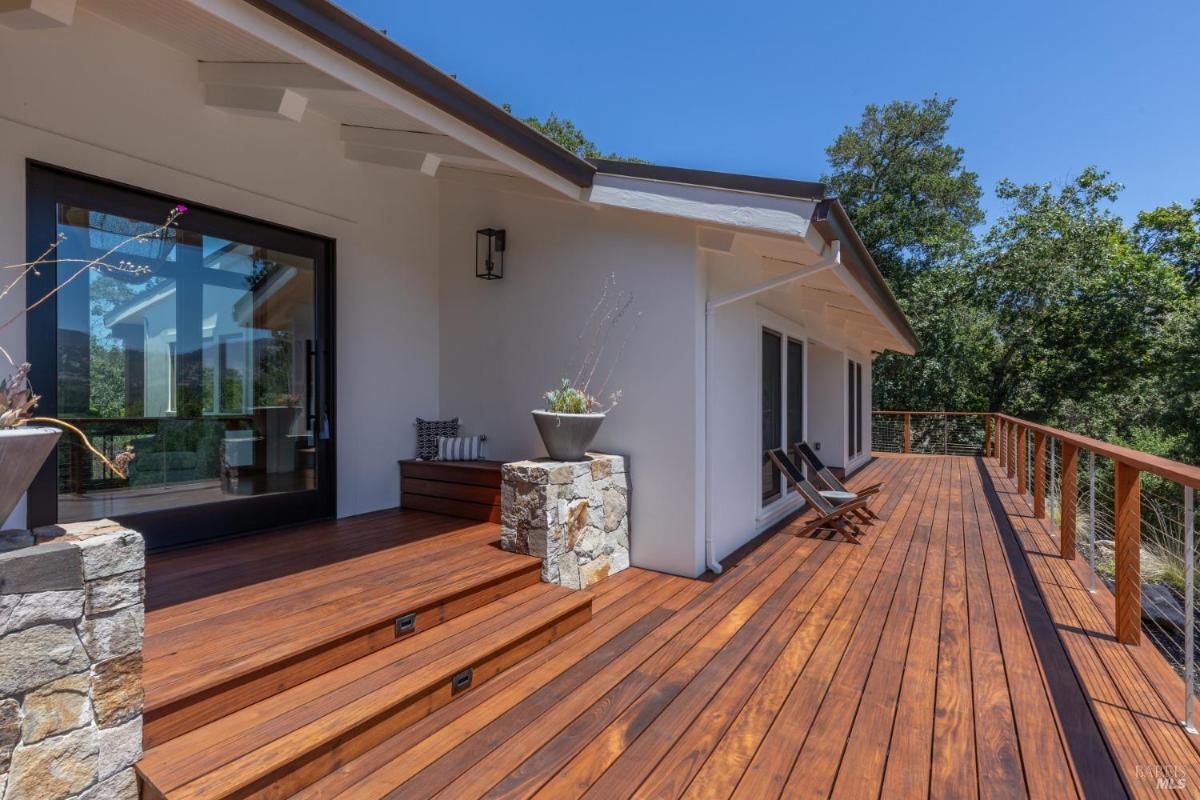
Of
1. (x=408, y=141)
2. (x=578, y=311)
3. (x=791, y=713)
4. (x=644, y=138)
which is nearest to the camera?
(x=791, y=713)

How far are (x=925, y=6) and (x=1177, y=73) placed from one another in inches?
312

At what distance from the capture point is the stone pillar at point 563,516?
3.22 metres

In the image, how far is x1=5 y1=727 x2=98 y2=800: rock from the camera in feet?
4.58

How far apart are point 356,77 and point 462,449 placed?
8.90 ft

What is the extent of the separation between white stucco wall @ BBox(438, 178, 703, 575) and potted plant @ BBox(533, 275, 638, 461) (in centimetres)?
→ 7

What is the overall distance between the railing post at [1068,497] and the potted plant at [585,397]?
3.13m

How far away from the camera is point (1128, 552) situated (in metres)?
2.62

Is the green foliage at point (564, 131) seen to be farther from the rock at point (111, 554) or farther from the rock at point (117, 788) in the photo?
the rock at point (117, 788)

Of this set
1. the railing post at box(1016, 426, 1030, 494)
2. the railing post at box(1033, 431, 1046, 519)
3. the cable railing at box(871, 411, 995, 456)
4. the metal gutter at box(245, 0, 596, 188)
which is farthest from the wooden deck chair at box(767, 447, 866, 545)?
the cable railing at box(871, 411, 995, 456)

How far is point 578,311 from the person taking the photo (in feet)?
13.5

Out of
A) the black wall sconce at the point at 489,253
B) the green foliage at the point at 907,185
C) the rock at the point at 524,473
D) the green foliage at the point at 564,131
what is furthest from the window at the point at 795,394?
the green foliage at the point at 564,131

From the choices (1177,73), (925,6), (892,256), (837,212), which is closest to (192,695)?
(837,212)

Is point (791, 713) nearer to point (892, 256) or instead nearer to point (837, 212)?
point (837, 212)

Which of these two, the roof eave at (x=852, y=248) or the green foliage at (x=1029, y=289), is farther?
the green foliage at (x=1029, y=289)
